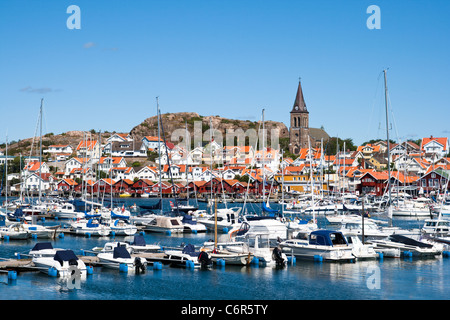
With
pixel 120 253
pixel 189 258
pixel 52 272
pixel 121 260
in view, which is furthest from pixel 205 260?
pixel 52 272

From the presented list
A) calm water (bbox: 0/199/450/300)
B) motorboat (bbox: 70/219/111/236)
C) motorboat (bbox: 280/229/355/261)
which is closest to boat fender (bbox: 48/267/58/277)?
calm water (bbox: 0/199/450/300)

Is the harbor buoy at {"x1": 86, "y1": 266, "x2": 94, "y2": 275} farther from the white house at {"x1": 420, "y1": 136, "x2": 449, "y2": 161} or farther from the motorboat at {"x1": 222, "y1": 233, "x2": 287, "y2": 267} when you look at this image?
the white house at {"x1": 420, "y1": 136, "x2": 449, "y2": 161}

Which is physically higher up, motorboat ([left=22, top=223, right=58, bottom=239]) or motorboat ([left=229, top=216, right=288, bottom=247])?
motorboat ([left=229, top=216, right=288, bottom=247])

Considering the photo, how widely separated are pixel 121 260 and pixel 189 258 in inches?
140

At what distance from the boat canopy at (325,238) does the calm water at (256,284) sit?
4.41 ft

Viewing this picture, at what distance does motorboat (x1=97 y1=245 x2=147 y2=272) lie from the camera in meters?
30.2

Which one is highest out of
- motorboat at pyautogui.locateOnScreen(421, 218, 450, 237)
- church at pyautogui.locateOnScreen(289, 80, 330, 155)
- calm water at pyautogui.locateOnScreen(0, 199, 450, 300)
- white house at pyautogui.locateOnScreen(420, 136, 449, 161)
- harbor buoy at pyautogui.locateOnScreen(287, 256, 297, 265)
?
church at pyautogui.locateOnScreen(289, 80, 330, 155)

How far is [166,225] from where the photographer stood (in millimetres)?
Result: 49875

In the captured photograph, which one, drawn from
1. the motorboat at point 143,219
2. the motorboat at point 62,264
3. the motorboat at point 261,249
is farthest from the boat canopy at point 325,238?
the motorboat at point 143,219

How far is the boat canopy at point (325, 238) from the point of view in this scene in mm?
33625

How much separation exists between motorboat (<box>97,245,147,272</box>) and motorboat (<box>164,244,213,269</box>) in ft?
7.16
